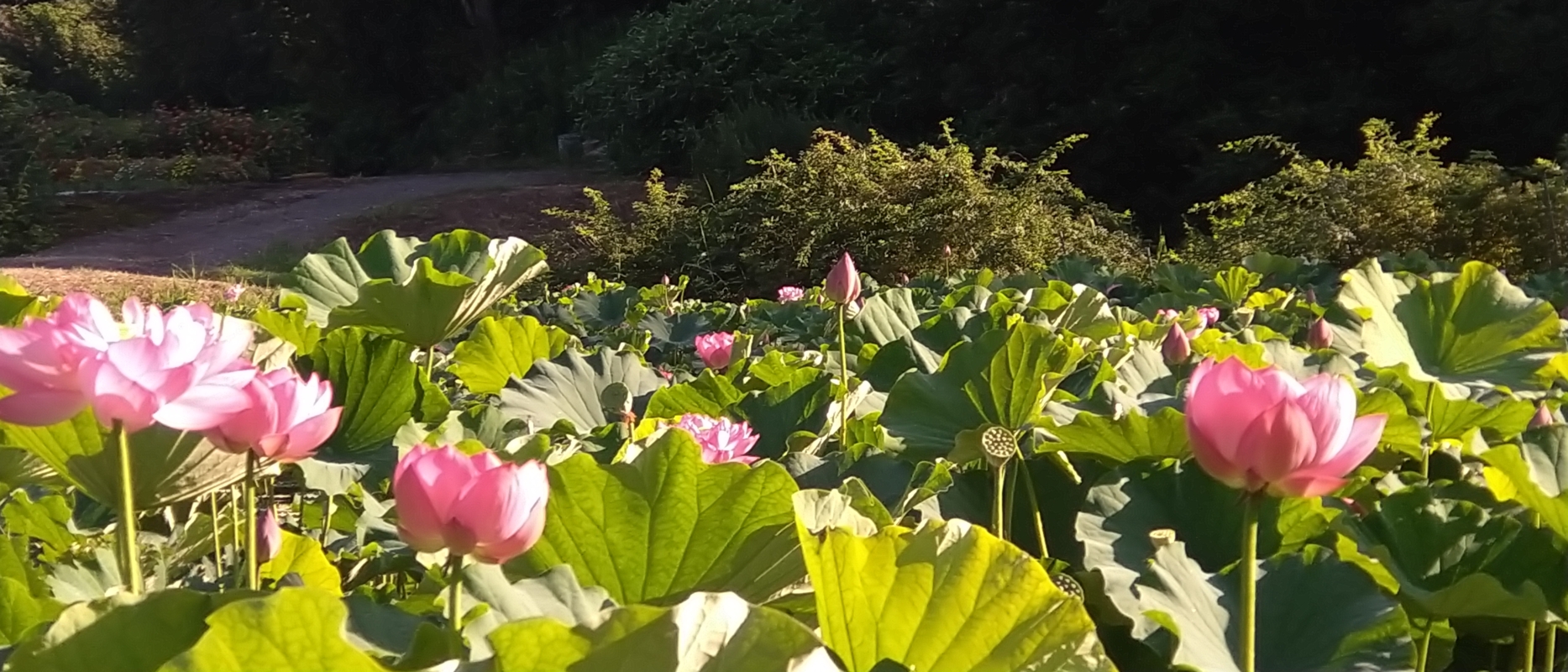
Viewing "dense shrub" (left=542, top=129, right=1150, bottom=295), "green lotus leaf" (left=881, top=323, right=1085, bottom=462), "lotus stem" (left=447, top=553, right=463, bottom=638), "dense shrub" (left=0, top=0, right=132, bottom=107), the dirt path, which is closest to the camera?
"lotus stem" (left=447, top=553, right=463, bottom=638)

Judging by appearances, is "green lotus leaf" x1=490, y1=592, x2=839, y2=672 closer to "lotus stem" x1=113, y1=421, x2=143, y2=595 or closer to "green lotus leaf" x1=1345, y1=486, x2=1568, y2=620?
"lotus stem" x1=113, y1=421, x2=143, y2=595

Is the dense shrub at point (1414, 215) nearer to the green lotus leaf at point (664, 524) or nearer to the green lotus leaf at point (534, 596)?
the green lotus leaf at point (664, 524)

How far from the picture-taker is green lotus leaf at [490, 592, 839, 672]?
45 centimetres

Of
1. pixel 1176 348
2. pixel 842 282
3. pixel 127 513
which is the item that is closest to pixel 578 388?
pixel 842 282

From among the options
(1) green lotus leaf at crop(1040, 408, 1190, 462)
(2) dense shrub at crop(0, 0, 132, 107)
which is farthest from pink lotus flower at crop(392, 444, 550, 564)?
(2) dense shrub at crop(0, 0, 132, 107)

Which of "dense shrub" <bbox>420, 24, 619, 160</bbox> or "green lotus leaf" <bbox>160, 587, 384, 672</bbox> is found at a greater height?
"green lotus leaf" <bbox>160, 587, 384, 672</bbox>

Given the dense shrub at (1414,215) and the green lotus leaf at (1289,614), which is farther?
the dense shrub at (1414,215)

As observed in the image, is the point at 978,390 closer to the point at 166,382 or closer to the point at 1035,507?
the point at 1035,507

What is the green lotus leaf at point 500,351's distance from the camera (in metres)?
1.51

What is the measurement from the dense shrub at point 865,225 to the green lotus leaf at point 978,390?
5.11 m

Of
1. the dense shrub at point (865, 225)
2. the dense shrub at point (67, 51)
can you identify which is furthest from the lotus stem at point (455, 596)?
the dense shrub at point (67, 51)

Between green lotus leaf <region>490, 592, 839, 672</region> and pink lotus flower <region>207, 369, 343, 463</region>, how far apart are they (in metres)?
0.27

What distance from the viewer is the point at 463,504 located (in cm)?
54

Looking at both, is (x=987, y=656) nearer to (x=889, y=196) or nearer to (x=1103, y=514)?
(x=1103, y=514)
